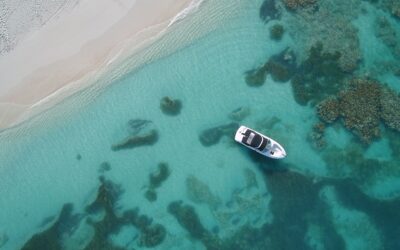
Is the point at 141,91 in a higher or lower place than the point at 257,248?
higher

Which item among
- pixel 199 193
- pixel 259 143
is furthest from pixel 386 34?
pixel 199 193

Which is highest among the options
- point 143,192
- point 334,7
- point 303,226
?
point 334,7

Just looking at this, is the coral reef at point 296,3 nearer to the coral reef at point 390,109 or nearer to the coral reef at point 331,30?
the coral reef at point 331,30

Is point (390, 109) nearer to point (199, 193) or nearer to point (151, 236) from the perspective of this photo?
point (199, 193)

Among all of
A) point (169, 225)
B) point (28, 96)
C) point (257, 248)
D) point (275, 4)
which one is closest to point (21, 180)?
point (28, 96)

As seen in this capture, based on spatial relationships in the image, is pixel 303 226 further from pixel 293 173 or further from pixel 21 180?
pixel 21 180

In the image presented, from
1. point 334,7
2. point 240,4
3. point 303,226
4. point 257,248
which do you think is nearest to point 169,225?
point 257,248

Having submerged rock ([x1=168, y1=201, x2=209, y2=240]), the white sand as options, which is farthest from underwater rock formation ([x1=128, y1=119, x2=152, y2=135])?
submerged rock ([x1=168, y1=201, x2=209, y2=240])
